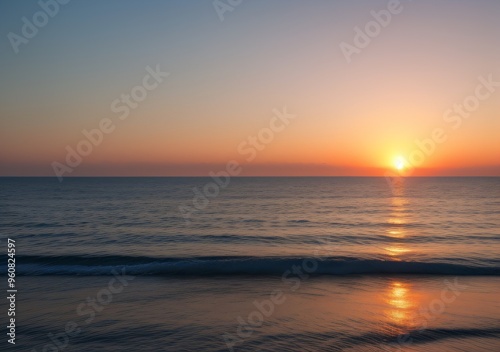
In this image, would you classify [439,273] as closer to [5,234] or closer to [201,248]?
[201,248]

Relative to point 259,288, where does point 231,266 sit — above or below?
above

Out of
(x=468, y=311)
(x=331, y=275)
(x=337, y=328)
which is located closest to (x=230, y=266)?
(x=331, y=275)

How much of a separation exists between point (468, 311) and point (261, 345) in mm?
7865

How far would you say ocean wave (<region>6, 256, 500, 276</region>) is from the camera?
2152 centimetres

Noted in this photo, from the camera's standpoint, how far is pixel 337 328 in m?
12.8

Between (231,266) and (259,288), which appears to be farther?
(231,266)

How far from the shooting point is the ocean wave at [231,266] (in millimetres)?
21516

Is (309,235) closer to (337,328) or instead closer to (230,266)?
(230,266)

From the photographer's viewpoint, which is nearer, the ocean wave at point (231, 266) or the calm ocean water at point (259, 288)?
the calm ocean water at point (259, 288)

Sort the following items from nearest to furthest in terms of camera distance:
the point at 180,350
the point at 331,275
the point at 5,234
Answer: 1. the point at 180,350
2. the point at 331,275
3. the point at 5,234

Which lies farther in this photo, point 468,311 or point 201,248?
point 201,248

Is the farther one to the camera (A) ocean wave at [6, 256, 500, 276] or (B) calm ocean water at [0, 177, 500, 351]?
(A) ocean wave at [6, 256, 500, 276]

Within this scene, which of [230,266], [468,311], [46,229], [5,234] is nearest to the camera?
[468,311]

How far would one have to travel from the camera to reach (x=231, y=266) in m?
22.5
